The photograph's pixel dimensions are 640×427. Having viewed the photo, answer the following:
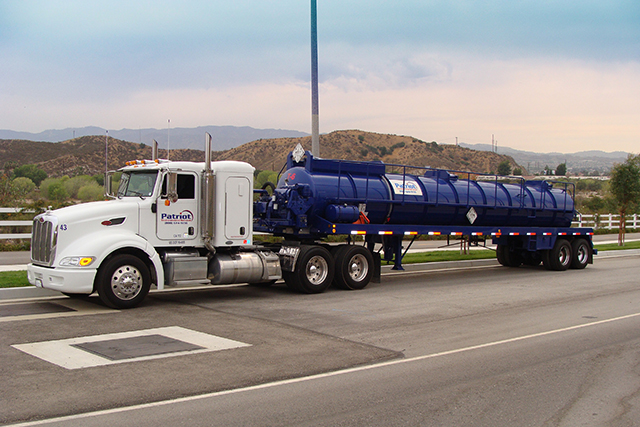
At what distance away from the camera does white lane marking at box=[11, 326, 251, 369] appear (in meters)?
7.50

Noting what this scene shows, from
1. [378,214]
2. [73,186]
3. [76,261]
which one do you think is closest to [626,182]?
[378,214]

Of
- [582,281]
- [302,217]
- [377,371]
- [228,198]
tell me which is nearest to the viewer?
[377,371]

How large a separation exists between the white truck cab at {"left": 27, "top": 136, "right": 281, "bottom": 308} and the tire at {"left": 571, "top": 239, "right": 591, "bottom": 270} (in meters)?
11.9

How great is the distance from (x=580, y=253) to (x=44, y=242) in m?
17.1

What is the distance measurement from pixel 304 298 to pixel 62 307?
489 centimetres

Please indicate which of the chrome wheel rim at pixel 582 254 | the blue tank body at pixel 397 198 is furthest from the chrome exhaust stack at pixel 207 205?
the chrome wheel rim at pixel 582 254

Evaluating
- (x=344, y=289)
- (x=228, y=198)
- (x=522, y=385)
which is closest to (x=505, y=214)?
(x=344, y=289)

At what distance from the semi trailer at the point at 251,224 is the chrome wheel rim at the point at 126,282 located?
18 millimetres

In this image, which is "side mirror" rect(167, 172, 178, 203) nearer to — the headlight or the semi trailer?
the semi trailer

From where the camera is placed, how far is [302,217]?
14.4 metres

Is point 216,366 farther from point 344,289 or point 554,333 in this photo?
point 344,289

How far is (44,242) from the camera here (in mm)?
11180

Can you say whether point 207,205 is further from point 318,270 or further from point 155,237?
point 318,270

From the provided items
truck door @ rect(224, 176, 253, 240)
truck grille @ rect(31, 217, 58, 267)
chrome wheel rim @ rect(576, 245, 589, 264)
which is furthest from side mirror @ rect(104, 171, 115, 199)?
chrome wheel rim @ rect(576, 245, 589, 264)
